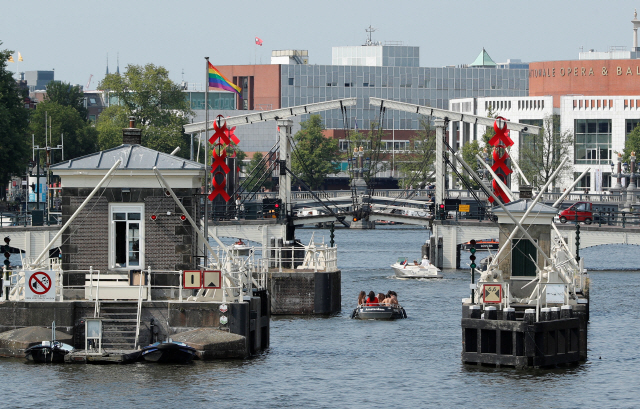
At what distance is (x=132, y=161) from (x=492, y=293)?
1201 centimetres

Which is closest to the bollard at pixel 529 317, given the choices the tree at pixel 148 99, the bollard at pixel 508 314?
the bollard at pixel 508 314

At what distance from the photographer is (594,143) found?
167125mm

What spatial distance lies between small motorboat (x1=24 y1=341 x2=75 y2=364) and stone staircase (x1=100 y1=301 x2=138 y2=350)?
1.14 m

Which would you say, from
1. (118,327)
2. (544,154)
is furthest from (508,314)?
(544,154)

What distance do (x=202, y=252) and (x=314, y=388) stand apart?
22.1 ft

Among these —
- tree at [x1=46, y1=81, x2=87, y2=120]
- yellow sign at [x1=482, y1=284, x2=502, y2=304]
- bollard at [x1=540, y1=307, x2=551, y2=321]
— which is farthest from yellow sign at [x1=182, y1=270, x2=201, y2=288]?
tree at [x1=46, y1=81, x2=87, y2=120]

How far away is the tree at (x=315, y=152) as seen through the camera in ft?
566

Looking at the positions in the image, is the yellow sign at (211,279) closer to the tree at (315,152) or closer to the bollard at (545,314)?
the bollard at (545,314)

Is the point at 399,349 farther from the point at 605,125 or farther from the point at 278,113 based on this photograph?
the point at 605,125

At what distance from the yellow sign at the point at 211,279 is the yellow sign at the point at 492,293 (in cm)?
799

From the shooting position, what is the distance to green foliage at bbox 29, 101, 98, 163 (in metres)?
143

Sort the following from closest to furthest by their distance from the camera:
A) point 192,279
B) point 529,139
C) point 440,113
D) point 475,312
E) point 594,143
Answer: point 192,279 < point 475,312 < point 440,113 < point 529,139 < point 594,143

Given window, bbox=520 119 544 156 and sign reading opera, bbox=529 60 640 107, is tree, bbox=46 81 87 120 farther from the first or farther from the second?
sign reading opera, bbox=529 60 640 107

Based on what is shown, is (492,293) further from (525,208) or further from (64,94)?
(64,94)
